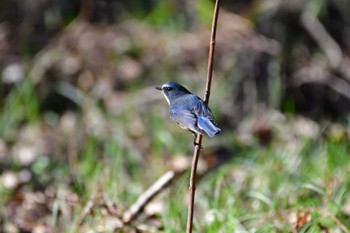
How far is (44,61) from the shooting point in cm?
665

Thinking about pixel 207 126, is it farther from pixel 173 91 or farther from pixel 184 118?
pixel 173 91

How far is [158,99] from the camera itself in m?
6.20

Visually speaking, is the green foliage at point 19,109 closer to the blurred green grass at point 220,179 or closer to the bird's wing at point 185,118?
the blurred green grass at point 220,179

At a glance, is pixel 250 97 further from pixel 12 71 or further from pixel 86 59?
pixel 12 71

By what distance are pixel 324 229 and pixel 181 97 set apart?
1149 mm

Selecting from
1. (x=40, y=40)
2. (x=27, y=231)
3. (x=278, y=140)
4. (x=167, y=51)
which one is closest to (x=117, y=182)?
(x=27, y=231)

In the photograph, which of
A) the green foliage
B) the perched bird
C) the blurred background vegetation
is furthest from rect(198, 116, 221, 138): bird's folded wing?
the green foliage

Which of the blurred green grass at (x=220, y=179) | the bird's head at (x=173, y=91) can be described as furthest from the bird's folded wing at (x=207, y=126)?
the blurred green grass at (x=220, y=179)

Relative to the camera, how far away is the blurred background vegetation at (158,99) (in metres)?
4.76

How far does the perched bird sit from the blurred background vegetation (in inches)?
55.6

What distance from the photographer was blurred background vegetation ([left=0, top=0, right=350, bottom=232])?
4.76 meters

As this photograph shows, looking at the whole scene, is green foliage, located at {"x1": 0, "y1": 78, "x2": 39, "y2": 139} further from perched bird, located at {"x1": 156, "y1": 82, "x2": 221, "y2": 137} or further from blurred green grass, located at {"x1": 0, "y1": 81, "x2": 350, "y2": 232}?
perched bird, located at {"x1": 156, "y1": 82, "x2": 221, "y2": 137}

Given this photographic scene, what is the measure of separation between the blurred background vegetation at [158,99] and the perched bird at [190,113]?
141 centimetres

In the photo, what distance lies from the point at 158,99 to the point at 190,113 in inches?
139
